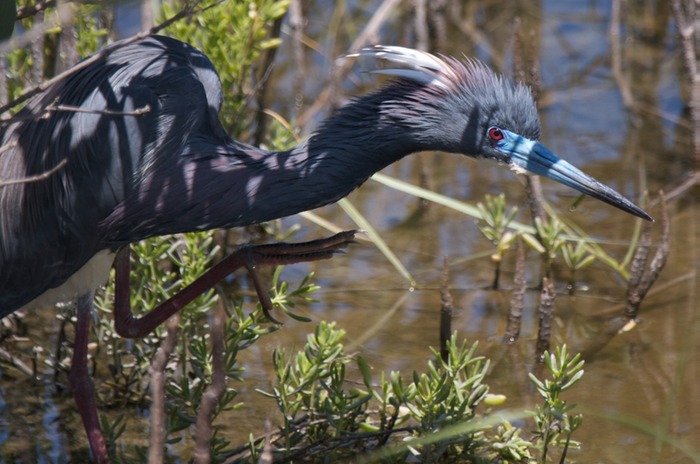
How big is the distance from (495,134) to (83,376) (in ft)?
5.32

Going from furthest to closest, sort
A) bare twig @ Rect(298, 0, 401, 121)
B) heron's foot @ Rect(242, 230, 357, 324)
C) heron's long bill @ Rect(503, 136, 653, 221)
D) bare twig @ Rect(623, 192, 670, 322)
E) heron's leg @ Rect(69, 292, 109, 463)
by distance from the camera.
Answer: bare twig @ Rect(298, 0, 401, 121) < bare twig @ Rect(623, 192, 670, 322) < heron's leg @ Rect(69, 292, 109, 463) < heron's foot @ Rect(242, 230, 357, 324) < heron's long bill @ Rect(503, 136, 653, 221)

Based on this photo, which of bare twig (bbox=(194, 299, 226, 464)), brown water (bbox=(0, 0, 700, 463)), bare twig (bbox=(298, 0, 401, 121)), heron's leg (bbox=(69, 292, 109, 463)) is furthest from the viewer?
bare twig (bbox=(298, 0, 401, 121))

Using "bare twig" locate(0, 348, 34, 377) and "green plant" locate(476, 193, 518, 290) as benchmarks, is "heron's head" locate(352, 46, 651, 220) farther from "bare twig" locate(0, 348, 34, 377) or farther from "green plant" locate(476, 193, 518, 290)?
"bare twig" locate(0, 348, 34, 377)

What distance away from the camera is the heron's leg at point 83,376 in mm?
3740

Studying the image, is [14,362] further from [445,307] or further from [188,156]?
[445,307]

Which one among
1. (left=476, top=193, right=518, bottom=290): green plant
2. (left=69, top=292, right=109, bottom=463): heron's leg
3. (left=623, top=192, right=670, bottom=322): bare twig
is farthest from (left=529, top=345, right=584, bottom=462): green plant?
(left=69, top=292, right=109, bottom=463): heron's leg

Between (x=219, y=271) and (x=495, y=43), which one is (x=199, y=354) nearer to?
(x=219, y=271)

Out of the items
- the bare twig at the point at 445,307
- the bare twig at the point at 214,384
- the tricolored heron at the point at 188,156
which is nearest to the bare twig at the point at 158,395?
the bare twig at the point at 214,384

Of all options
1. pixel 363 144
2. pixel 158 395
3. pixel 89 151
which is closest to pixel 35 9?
pixel 89 151

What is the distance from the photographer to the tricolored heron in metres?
3.44

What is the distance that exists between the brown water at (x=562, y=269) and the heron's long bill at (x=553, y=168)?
0.58 metres

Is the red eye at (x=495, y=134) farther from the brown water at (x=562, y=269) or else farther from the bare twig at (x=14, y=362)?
the bare twig at (x=14, y=362)

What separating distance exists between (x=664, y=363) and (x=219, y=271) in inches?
71.4

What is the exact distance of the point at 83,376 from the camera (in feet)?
12.6
